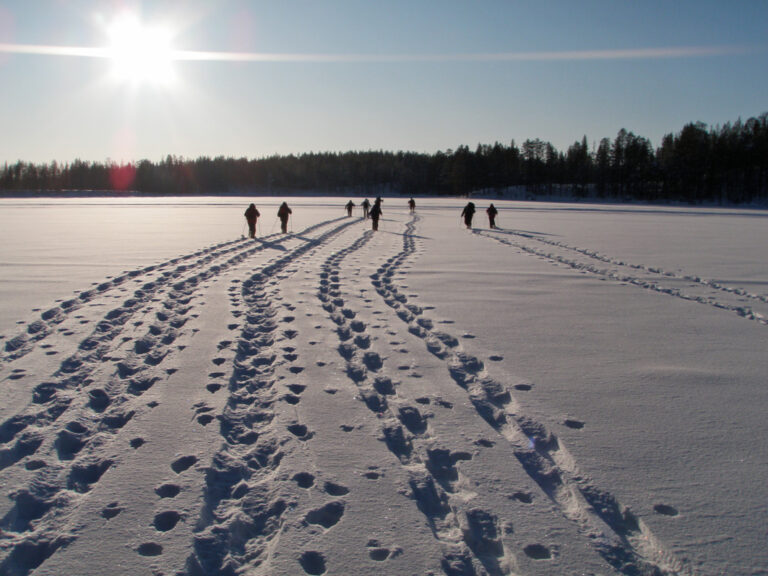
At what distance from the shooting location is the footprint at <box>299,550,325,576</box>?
219 centimetres

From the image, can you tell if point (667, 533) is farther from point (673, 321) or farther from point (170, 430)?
point (673, 321)

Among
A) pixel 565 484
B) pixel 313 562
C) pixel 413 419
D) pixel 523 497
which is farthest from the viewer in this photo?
pixel 413 419

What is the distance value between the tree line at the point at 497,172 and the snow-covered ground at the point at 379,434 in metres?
76.5

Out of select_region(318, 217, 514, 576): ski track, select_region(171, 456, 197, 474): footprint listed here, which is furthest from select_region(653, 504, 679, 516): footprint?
select_region(171, 456, 197, 474): footprint

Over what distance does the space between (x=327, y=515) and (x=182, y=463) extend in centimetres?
106

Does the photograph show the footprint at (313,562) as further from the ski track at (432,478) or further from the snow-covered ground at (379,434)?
the ski track at (432,478)

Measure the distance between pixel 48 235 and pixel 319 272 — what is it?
1296cm

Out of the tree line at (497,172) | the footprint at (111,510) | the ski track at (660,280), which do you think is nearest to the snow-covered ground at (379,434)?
the footprint at (111,510)

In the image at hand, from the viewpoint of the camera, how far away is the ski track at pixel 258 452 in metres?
2.32

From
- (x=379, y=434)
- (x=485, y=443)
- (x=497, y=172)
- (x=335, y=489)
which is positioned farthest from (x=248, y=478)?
(x=497, y=172)

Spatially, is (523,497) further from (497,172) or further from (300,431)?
(497,172)

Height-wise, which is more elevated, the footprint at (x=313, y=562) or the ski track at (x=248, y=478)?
the ski track at (x=248, y=478)

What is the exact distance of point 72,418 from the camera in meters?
3.52

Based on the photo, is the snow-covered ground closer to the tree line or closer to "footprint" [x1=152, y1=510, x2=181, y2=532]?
"footprint" [x1=152, y1=510, x2=181, y2=532]
